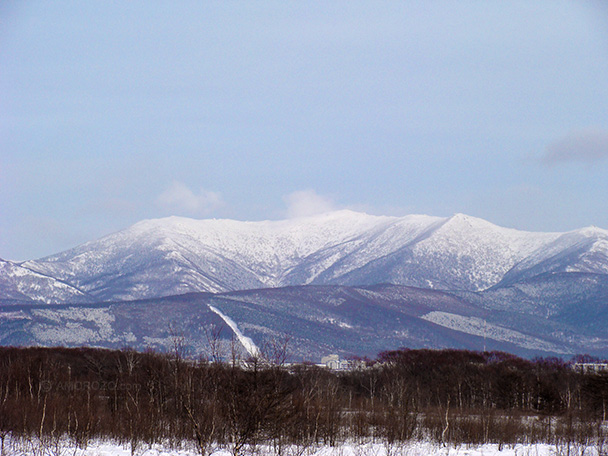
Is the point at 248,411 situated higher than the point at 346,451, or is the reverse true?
the point at 248,411

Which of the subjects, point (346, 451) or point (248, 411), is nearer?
point (248, 411)

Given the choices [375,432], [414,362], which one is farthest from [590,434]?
[414,362]

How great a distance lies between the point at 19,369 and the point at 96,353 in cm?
6377

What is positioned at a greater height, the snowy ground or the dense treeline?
the dense treeline

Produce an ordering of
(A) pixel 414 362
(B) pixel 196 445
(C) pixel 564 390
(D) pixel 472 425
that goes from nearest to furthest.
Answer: (B) pixel 196 445
(D) pixel 472 425
(C) pixel 564 390
(A) pixel 414 362

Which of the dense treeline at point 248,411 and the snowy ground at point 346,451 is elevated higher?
the dense treeline at point 248,411

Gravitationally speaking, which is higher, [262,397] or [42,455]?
[262,397]

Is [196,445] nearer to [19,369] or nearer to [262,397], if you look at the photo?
[262,397]

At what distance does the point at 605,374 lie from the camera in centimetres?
9669

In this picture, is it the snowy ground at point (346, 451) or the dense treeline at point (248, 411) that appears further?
the snowy ground at point (346, 451)

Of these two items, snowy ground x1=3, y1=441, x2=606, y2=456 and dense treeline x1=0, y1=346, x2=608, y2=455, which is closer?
dense treeline x1=0, y1=346, x2=608, y2=455

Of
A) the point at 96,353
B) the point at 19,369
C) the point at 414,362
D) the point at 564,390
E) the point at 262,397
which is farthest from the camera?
the point at 414,362

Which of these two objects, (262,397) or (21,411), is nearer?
(262,397)

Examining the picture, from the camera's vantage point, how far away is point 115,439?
53.2m
